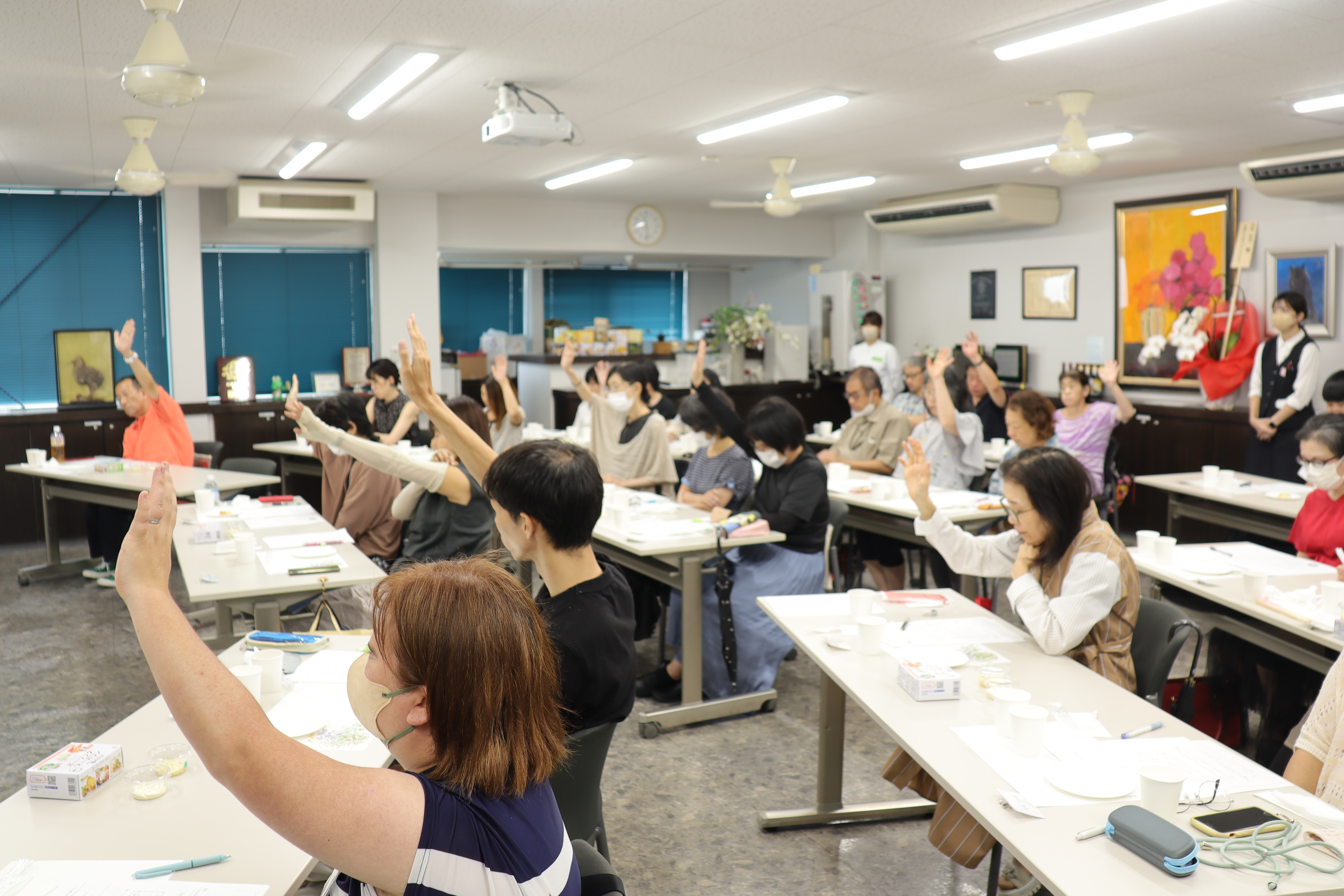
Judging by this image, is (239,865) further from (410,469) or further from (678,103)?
(678,103)

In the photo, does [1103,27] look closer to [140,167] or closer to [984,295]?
[140,167]

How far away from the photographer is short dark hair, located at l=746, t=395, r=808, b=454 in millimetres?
4191

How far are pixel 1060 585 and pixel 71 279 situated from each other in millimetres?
8311

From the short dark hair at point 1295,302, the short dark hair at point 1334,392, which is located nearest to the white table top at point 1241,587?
the short dark hair at point 1334,392

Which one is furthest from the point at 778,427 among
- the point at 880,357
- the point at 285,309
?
the point at 285,309

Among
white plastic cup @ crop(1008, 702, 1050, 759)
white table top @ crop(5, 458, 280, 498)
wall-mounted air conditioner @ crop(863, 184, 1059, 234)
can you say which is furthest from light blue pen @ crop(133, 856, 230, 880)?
wall-mounted air conditioner @ crop(863, 184, 1059, 234)

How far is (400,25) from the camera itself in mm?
3781

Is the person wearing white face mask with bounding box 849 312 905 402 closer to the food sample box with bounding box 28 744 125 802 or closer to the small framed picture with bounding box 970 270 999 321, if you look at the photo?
the small framed picture with bounding box 970 270 999 321

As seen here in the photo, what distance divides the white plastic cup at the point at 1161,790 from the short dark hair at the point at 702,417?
3.07 m

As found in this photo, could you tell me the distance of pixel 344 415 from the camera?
4531 millimetres

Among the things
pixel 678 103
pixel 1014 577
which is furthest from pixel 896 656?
pixel 678 103

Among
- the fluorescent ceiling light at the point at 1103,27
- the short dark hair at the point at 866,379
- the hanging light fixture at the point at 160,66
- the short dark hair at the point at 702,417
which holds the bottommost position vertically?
the short dark hair at the point at 702,417

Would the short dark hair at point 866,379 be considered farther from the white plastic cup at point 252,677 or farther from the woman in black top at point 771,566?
the white plastic cup at point 252,677

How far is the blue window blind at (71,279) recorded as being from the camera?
7883 millimetres
